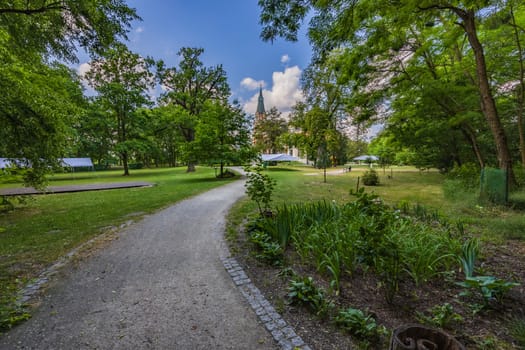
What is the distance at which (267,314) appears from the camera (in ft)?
6.92

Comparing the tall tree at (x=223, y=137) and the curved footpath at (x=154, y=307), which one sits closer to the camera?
the curved footpath at (x=154, y=307)

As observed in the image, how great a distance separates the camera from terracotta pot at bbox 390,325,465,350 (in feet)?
4.18

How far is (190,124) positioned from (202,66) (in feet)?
22.5

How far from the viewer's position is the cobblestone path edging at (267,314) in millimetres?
1757

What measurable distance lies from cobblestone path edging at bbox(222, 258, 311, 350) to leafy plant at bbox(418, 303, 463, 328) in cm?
118

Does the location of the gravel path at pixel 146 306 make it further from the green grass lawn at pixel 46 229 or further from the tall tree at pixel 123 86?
the tall tree at pixel 123 86

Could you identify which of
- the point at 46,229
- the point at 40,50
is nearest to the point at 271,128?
the point at 40,50

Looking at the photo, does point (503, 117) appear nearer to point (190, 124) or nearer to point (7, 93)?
point (7, 93)

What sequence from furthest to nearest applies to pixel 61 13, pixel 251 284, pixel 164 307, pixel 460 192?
pixel 460 192
pixel 61 13
pixel 251 284
pixel 164 307

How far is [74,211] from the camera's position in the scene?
257 inches

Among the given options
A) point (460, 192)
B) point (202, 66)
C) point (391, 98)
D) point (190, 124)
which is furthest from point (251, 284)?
point (202, 66)

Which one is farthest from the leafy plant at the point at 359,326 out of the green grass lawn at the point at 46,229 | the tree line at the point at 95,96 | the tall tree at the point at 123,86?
the tall tree at the point at 123,86

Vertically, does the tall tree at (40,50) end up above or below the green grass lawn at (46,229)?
above

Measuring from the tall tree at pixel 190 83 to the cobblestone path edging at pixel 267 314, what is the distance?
68.9 feet
